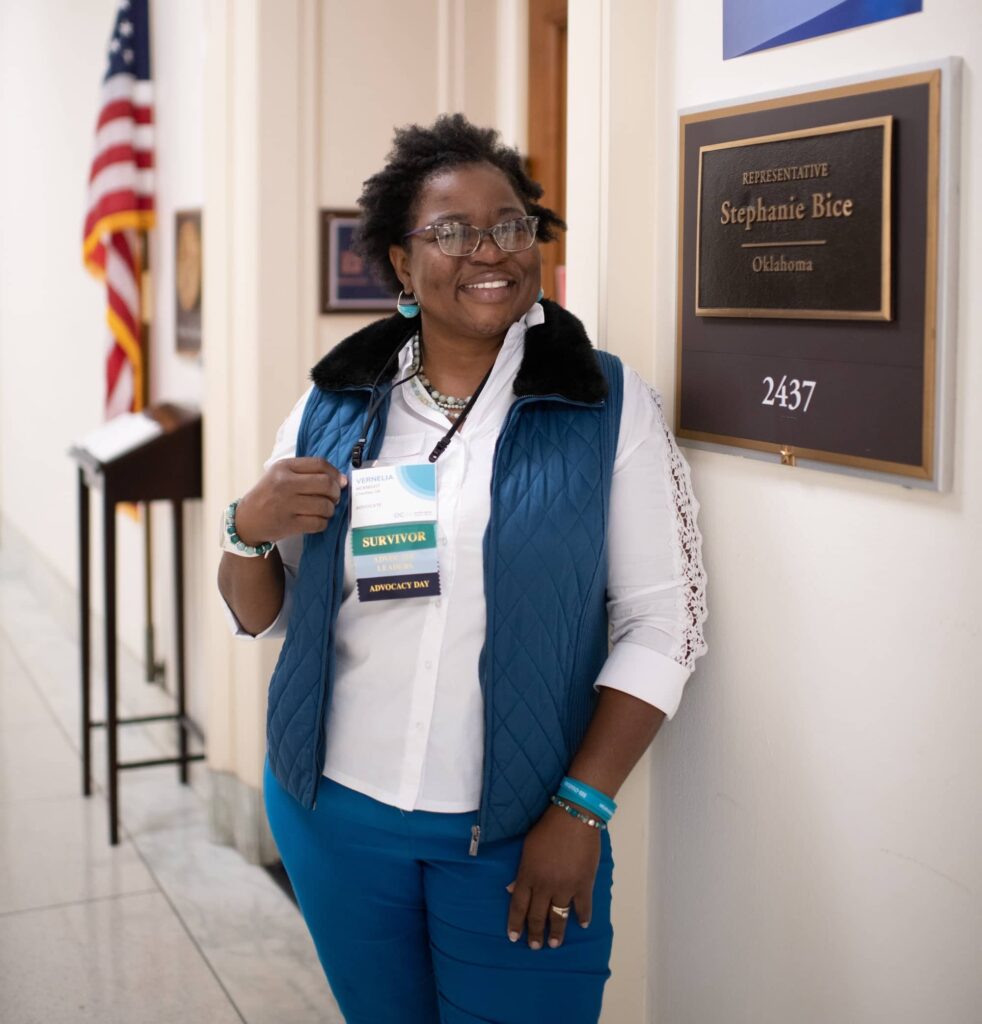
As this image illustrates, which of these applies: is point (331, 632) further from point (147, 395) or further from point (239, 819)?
point (147, 395)

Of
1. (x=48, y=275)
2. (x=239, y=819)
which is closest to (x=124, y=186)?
(x=48, y=275)

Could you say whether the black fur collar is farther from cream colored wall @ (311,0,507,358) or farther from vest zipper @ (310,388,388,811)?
cream colored wall @ (311,0,507,358)

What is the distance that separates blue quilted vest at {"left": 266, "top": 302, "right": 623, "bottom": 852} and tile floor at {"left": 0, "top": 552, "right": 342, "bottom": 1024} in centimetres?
140

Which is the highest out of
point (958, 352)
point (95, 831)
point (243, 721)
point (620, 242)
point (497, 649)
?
point (620, 242)

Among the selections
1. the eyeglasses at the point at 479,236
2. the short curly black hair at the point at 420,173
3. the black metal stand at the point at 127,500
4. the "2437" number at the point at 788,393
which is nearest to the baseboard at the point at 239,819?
the black metal stand at the point at 127,500

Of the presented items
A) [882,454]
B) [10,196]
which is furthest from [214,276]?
[10,196]

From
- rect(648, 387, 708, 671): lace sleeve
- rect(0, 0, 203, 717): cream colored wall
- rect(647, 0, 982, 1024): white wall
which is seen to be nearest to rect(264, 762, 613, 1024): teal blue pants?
rect(647, 0, 982, 1024): white wall

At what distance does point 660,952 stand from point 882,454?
936mm

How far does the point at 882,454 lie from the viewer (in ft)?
5.04

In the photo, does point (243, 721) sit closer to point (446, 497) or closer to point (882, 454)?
point (446, 497)

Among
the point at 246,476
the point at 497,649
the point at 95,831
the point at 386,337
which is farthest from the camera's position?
the point at 95,831

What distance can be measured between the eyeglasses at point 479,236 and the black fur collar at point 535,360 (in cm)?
12

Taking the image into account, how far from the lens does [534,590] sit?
169 centimetres

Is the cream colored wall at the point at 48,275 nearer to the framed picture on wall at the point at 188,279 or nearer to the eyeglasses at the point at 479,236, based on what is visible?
the framed picture on wall at the point at 188,279
